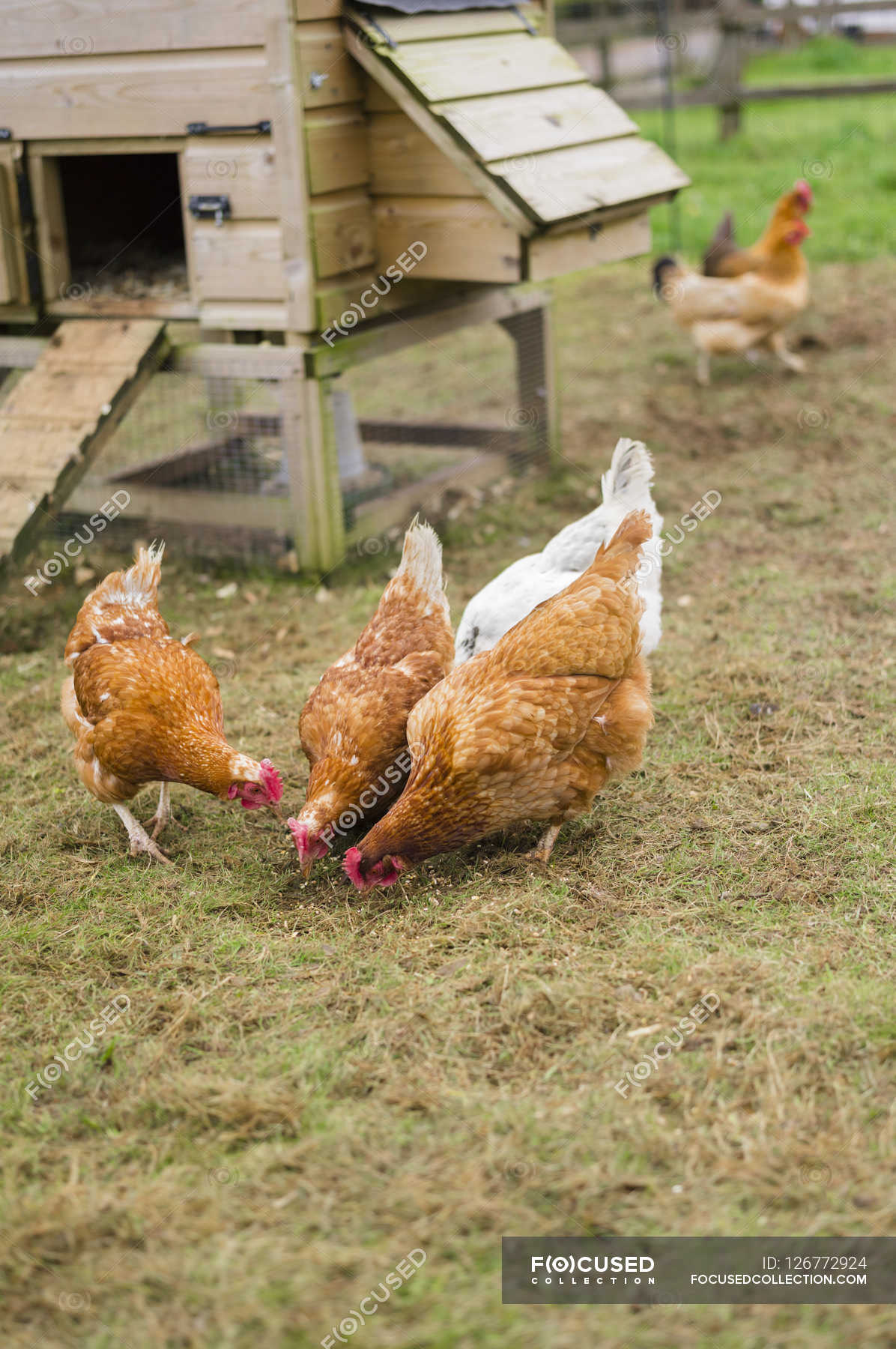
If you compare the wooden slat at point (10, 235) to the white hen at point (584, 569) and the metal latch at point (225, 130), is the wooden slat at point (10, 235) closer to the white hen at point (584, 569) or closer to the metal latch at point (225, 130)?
the metal latch at point (225, 130)

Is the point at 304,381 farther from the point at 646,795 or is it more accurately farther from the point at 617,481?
the point at 646,795

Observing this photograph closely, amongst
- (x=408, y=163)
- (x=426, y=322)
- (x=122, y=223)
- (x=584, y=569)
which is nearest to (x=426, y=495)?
(x=426, y=322)

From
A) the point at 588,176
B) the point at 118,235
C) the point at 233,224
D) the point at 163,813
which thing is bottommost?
the point at 163,813

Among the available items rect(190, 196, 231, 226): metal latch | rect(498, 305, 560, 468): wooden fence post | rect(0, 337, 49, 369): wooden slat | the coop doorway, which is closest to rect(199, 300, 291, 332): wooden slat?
the coop doorway

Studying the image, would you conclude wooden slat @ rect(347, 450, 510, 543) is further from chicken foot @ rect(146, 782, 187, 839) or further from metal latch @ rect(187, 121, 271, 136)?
chicken foot @ rect(146, 782, 187, 839)

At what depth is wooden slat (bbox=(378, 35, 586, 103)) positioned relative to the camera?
460 cm

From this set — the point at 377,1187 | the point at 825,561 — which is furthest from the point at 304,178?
the point at 377,1187

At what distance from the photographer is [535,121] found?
192 inches

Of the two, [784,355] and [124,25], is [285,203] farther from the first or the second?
[784,355]

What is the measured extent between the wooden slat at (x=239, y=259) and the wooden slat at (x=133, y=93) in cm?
39

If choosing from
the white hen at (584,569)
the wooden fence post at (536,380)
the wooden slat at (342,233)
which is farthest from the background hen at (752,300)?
the white hen at (584,569)

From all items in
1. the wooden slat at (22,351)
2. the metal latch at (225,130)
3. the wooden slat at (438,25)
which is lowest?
the wooden slat at (22,351)

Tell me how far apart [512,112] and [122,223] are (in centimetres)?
235

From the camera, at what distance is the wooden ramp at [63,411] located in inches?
181
